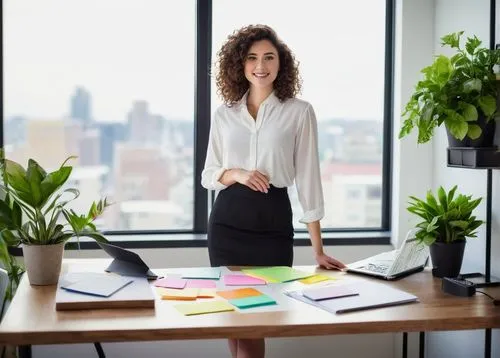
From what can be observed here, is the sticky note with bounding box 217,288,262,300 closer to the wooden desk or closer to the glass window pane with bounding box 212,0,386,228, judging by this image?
the wooden desk

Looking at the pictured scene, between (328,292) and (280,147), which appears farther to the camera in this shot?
(280,147)

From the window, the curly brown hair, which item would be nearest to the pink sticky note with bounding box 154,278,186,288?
the curly brown hair

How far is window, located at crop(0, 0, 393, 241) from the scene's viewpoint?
3488 millimetres

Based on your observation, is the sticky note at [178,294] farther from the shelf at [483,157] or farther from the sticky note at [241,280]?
the shelf at [483,157]

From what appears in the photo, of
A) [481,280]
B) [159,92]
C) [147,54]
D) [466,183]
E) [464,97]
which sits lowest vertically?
[481,280]

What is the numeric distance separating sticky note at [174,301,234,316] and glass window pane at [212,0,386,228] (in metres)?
1.82

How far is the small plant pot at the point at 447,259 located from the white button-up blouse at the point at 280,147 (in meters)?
0.47

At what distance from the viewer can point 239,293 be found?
208 cm

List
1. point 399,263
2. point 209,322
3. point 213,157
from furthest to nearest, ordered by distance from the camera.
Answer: point 213,157
point 399,263
point 209,322

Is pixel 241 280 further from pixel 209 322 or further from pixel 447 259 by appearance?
pixel 447 259

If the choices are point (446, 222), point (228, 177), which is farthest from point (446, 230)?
point (228, 177)

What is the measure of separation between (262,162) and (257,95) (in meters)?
0.30

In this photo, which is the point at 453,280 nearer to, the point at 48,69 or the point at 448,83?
the point at 448,83

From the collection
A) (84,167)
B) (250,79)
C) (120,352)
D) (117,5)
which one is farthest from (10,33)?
(120,352)
